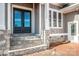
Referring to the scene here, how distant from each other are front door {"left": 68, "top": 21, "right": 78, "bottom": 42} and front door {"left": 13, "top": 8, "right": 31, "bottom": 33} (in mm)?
651

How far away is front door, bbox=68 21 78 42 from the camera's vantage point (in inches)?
107

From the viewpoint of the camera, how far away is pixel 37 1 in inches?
107

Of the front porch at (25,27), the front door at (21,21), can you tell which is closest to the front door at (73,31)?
the front porch at (25,27)

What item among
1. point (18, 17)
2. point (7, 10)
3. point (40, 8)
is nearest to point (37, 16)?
point (40, 8)

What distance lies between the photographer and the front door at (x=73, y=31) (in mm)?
2730

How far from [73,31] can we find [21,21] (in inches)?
33.8

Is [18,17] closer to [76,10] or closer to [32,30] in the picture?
[32,30]

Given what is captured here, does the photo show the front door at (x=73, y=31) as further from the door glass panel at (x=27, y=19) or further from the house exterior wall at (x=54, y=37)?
the door glass panel at (x=27, y=19)

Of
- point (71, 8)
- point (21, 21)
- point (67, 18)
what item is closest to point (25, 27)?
point (21, 21)

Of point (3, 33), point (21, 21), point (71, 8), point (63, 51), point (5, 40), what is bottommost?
point (63, 51)

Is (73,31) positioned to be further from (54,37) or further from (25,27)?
(25,27)

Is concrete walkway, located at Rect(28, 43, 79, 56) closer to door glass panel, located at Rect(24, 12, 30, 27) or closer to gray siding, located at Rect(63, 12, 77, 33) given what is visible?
gray siding, located at Rect(63, 12, 77, 33)

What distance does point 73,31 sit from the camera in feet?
9.04

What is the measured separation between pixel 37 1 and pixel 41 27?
1.38ft
